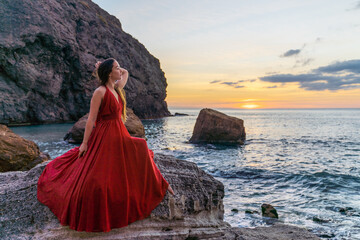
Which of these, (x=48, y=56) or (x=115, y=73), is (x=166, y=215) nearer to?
(x=115, y=73)

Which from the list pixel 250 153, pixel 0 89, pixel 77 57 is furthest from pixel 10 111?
pixel 250 153

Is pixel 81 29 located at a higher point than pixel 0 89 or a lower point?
higher

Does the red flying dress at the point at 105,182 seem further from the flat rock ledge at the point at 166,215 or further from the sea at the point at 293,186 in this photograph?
the sea at the point at 293,186

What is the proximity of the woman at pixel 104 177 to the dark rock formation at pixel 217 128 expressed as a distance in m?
14.2

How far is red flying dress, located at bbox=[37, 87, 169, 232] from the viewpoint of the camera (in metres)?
2.93

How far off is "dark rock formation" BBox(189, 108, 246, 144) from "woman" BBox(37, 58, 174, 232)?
557 inches

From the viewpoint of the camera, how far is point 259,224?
5.55 meters

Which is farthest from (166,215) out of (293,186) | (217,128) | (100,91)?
(217,128)

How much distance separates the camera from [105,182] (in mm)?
3000

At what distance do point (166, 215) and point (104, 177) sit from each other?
3.68 ft

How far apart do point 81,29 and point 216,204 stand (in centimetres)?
4942

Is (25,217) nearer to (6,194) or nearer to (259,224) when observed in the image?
(6,194)

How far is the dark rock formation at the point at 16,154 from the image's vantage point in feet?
20.1

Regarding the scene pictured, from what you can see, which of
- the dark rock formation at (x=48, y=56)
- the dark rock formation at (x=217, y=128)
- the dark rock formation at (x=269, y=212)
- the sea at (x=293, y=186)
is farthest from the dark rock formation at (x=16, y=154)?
the dark rock formation at (x=48, y=56)
